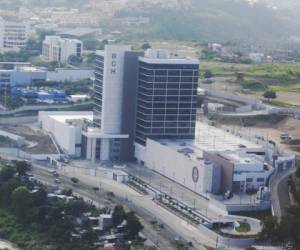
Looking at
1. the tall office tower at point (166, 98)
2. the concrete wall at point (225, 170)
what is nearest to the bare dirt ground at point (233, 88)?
the tall office tower at point (166, 98)

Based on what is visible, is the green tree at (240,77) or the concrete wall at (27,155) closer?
the concrete wall at (27,155)

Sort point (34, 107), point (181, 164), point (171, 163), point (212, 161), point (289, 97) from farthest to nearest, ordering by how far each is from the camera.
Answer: point (289, 97), point (34, 107), point (171, 163), point (181, 164), point (212, 161)

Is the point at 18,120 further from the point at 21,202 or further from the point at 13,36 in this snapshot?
the point at 13,36

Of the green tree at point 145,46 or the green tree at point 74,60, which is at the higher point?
the green tree at point 145,46

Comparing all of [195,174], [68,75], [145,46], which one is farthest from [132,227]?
[145,46]

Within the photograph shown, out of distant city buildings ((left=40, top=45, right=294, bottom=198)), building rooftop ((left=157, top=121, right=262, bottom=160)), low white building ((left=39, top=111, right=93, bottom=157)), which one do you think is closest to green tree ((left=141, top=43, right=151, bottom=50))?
low white building ((left=39, top=111, right=93, bottom=157))

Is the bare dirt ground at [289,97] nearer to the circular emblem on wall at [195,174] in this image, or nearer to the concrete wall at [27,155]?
the concrete wall at [27,155]
